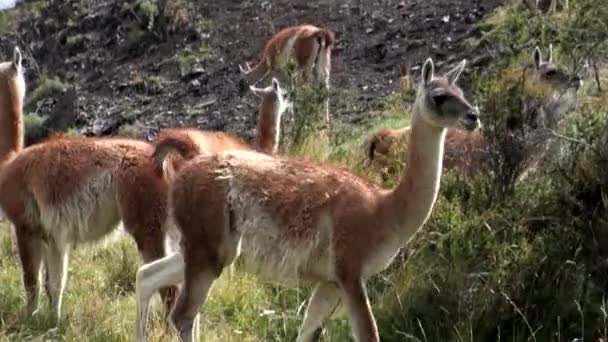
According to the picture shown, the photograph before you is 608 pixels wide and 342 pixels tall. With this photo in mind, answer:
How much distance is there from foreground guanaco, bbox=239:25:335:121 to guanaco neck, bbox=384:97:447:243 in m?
10.1

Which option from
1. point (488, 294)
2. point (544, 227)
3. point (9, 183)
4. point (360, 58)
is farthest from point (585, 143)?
point (360, 58)

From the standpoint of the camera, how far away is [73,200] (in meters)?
8.20

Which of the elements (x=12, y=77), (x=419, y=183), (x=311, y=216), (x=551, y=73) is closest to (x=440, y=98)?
(x=419, y=183)

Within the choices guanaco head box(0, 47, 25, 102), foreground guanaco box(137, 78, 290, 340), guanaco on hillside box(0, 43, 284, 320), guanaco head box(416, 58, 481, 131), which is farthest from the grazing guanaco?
guanaco head box(416, 58, 481, 131)

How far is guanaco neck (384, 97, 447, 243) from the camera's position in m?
6.66

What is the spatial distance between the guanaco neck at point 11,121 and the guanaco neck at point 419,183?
11.6 feet

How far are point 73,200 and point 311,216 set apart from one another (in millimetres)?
2000

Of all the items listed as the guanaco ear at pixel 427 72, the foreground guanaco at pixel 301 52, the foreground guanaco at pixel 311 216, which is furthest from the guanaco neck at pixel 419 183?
the foreground guanaco at pixel 301 52

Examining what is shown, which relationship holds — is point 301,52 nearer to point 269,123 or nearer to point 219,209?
point 269,123

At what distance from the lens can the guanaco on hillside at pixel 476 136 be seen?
27.1 feet

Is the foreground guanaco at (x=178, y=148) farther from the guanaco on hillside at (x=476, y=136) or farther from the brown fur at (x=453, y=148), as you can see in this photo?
the brown fur at (x=453, y=148)

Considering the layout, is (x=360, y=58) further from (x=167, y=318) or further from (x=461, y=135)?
(x=167, y=318)

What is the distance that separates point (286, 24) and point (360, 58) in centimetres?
276

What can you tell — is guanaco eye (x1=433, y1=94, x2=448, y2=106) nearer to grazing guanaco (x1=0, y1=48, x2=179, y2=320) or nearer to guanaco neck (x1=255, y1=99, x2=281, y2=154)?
grazing guanaco (x1=0, y1=48, x2=179, y2=320)
